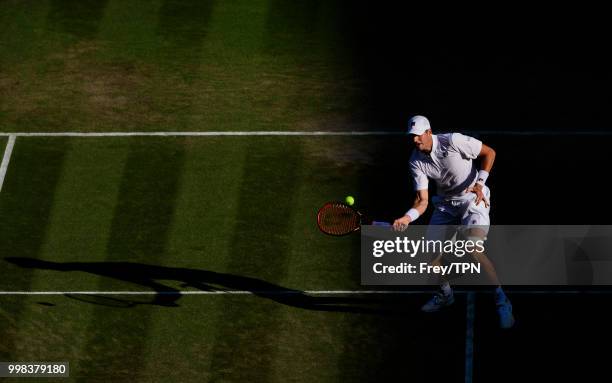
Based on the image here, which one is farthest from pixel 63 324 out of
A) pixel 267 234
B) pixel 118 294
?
pixel 267 234

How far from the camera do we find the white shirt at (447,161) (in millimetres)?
16125

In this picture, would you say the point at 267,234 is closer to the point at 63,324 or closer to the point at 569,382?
the point at 63,324

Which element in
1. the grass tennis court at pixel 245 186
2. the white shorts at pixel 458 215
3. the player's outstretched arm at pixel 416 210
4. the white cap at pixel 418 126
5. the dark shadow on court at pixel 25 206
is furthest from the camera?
the dark shadow on court at pixel 25 206

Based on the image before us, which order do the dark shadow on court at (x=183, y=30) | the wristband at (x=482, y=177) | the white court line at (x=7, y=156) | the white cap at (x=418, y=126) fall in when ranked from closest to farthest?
the white cap at (x=418, y=126)
the wristband at (x=482, y=177)
the white court line at (x=7, y=156)
the dark shadow on court at (x=183, y=30)

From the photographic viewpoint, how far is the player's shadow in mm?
17094

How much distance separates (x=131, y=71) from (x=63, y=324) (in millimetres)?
6190

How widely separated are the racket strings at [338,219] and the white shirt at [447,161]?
0.86 m

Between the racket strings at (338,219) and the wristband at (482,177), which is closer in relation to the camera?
the wristband at (482,177)

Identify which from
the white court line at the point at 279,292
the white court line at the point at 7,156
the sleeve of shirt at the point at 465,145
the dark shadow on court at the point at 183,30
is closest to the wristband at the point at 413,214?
the sleeve of shirt at the point at 465,145

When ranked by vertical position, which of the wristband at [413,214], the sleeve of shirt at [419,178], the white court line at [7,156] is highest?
the white court line at [7,156]

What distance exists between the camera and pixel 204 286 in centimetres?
1755

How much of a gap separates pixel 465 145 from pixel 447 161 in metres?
0.29

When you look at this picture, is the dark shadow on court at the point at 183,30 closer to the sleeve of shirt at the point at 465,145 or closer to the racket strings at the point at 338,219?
the racket strings at the point at 338,219

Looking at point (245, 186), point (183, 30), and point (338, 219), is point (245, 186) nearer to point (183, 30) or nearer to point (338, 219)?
point (338, 219)
